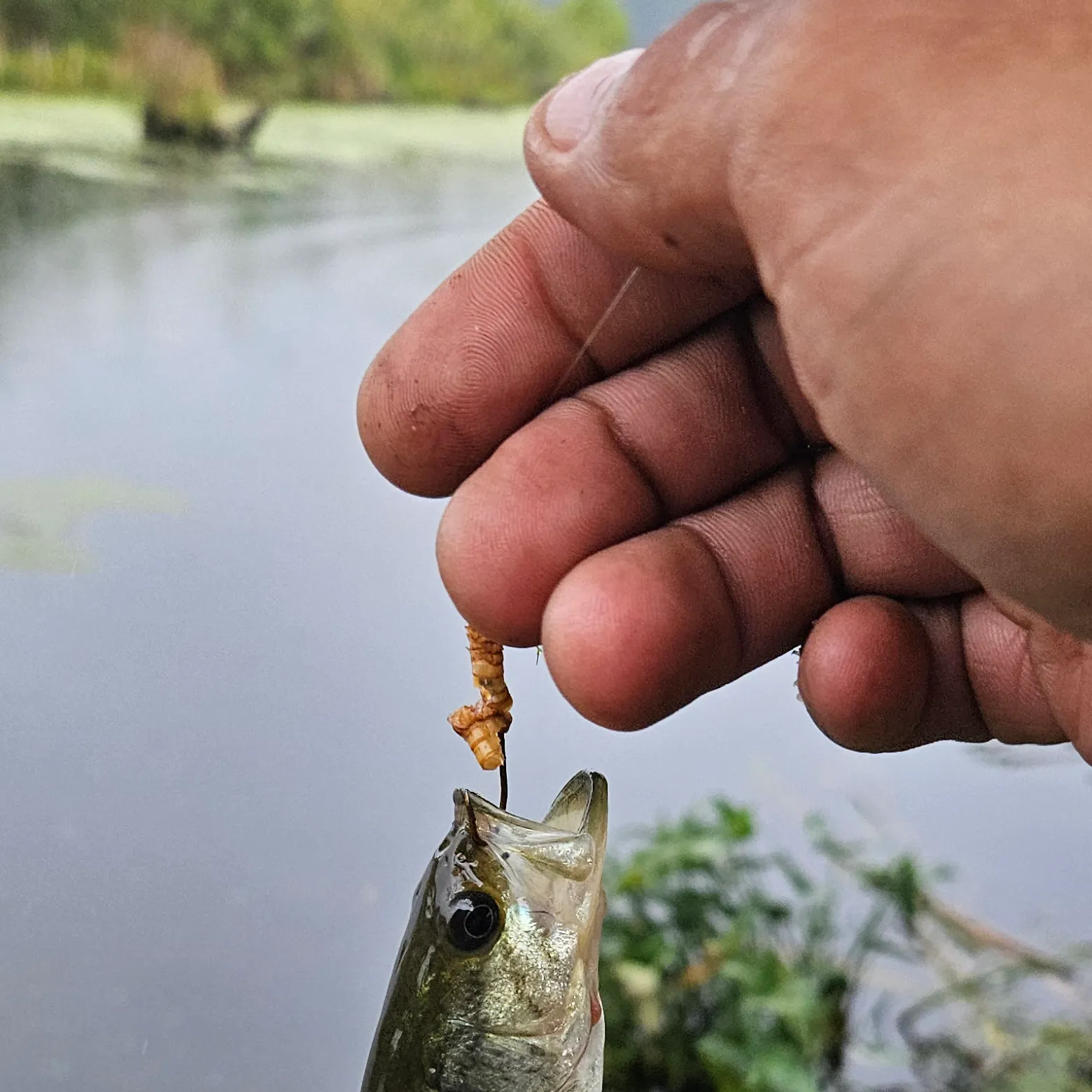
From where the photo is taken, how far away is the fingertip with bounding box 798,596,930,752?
0.71m

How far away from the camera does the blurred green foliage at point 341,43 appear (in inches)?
52.1

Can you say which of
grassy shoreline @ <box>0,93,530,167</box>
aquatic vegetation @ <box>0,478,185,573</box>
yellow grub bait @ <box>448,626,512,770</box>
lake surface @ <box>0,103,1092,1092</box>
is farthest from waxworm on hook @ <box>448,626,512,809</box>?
grassy shoreline @ <box>0,93,530,167</box>

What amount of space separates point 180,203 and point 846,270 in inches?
47.4

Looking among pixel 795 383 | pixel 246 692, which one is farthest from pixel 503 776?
pixel 246 692

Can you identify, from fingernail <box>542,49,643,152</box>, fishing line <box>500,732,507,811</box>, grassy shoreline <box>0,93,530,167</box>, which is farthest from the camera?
grassy shoreline <box>0,93,530,167</box>

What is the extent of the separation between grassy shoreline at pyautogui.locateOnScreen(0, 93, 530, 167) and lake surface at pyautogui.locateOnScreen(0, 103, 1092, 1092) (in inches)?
0.8

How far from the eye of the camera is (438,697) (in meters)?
1.34

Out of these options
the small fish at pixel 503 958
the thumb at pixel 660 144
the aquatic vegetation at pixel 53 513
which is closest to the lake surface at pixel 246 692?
the aquatic vegetation at pixel 53 513

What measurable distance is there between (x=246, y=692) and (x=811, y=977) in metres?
0.73

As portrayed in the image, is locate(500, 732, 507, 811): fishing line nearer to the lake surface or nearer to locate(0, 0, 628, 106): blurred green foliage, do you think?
the lake surface

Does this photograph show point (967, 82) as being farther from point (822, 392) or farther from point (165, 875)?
point (165, 875)

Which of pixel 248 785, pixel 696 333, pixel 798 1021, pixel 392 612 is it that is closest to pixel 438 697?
pixel 392 612

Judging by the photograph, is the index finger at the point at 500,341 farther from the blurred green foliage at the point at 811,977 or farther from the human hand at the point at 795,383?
the blurred green foliage at the point at 811,977

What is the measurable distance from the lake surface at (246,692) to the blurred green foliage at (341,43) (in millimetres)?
111
